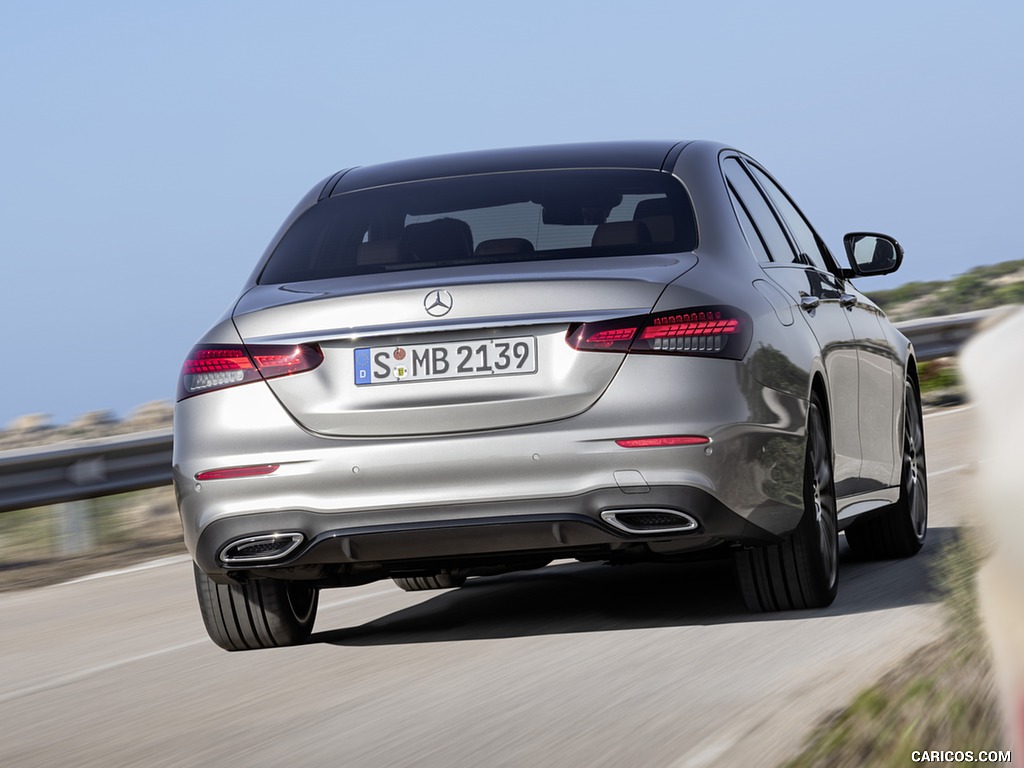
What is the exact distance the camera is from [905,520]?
7.90 m

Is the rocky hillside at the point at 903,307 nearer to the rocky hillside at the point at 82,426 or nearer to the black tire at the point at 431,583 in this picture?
the rocky hillside at the point at 82,426

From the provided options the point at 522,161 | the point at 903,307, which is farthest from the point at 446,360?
the point at 903,307

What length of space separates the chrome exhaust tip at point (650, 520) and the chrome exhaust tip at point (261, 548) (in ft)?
3.31

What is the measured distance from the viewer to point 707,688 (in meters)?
5.03

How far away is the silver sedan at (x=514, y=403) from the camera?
18.0 ft

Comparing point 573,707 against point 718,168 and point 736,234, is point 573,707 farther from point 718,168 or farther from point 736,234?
point 718,168

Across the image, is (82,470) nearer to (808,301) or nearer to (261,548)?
(261,548)

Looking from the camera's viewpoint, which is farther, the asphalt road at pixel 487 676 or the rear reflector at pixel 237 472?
the rear reflector at pixel 237 472

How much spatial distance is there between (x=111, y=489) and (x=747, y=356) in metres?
7.05

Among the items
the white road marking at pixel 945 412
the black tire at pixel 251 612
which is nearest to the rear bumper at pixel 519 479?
the black tire at pixel 251 612

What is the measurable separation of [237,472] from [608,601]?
1882 millimetres

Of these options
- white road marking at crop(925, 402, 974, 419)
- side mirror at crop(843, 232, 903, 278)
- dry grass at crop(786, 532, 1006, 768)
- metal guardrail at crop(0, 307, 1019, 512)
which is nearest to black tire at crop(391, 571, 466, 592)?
side mirror at crop(843, 232, 903, 278)

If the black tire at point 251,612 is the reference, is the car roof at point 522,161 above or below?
above

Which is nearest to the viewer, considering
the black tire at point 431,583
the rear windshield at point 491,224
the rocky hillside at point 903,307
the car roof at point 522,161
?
the rear windshield at point 491,224
